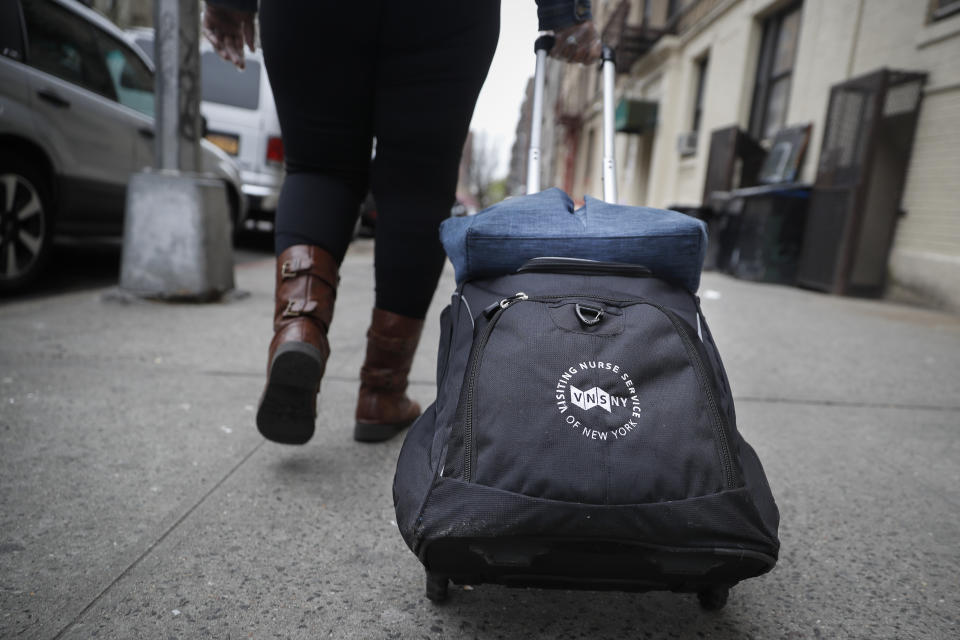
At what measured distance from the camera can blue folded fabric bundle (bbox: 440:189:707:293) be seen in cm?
113

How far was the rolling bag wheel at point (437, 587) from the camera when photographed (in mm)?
1051

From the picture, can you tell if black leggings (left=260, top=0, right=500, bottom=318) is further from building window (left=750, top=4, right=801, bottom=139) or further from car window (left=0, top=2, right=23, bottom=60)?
building window (left=750, top=4, right=801, bottom=139)

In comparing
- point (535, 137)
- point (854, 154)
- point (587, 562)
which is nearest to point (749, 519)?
point (587, 562)

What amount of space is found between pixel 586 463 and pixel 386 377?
2.97 ft

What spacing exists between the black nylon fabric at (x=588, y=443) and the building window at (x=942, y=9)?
6.41m

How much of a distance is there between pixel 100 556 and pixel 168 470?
369 mm

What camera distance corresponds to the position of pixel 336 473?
5.14 ft

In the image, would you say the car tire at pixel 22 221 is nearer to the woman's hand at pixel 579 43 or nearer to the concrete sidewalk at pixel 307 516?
the concrete sidewalk at pixel 307 516

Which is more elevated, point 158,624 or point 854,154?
point 854,154

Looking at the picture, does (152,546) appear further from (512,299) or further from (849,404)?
(849,404)

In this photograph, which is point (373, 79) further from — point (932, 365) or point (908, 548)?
point (932, 365)

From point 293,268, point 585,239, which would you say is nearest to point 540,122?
point 585,239

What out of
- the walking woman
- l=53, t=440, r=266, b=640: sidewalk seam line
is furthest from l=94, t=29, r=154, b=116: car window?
l=53, t=440, r=266, b=640: sidewalk seam line

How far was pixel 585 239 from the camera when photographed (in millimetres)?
1147
